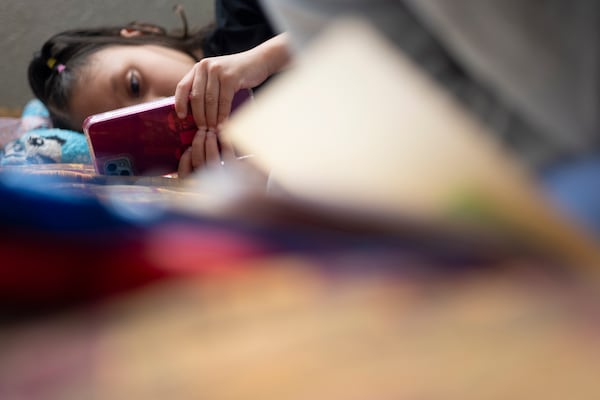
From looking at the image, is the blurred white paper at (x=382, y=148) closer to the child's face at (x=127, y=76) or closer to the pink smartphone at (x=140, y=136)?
the pink smartphone at (x=140, y=136)

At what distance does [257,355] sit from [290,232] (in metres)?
0.04

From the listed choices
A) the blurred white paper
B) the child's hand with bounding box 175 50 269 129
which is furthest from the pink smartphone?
the blurred white paper

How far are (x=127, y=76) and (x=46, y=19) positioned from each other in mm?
453

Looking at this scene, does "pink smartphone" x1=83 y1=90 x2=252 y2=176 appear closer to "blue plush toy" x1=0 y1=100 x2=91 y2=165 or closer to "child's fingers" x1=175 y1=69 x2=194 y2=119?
"child's fingers" x1=175 y1=69 x2=194 y2=119

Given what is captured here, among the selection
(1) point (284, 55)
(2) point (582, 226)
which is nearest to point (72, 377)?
(2) point (582, 226)

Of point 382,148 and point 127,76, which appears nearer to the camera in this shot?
point 382,148

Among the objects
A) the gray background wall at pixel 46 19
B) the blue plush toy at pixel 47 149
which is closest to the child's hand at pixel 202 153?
the blue plush toy at pixel 47 149

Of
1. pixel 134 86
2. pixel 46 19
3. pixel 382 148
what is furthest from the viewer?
pixel 46 19

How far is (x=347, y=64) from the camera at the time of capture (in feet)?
0.61

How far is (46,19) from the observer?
3.60ft

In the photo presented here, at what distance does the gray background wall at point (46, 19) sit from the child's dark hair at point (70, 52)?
0.09 m

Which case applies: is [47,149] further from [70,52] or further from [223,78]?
[223,78]

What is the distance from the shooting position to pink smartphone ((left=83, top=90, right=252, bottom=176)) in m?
0.59

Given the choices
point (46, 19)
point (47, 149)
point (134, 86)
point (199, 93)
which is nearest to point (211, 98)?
point (199, 93)
